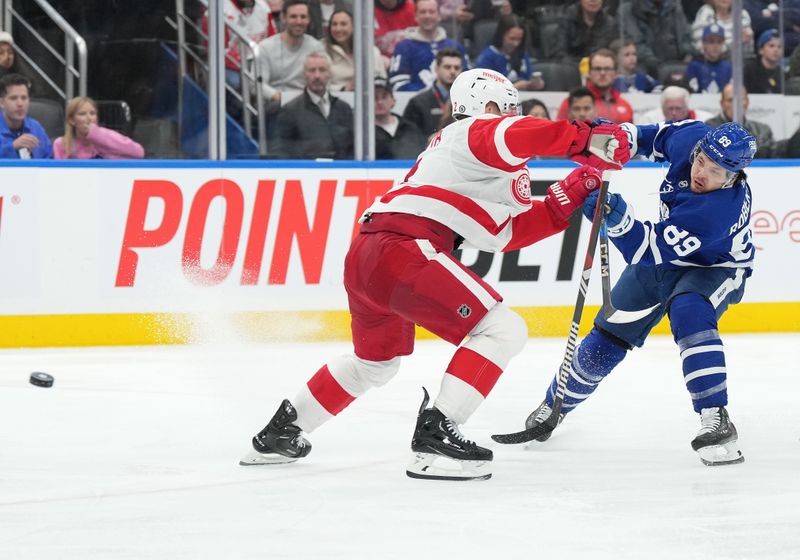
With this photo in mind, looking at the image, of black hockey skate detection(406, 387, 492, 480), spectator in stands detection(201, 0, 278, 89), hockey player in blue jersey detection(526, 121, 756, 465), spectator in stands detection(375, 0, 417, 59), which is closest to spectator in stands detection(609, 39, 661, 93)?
spectator in stands detection(375, 0, 417, 59)

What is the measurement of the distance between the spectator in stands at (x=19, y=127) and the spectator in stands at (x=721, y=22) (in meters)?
3.67

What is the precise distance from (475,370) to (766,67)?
4.70 metres

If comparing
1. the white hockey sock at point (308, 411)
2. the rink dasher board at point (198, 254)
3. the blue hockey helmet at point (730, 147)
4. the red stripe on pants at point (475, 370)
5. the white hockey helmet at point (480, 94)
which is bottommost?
the rink dasher board at point (198, 254)

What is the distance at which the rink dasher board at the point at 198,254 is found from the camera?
6.07 metres

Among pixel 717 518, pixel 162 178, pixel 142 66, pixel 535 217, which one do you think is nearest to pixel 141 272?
pixel 162 178

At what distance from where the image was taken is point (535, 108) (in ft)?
22.3

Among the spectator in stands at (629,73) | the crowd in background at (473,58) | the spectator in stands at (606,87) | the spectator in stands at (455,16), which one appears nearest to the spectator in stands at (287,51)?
the crowd in background at (473,58)

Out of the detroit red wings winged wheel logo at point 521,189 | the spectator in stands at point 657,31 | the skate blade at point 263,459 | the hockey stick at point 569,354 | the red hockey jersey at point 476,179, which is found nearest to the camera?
the red hockey jersey at point 476,179

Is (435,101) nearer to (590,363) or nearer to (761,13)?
(761,13)

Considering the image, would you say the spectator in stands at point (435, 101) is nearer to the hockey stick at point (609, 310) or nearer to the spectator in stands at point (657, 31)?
the spectator in stands at point (657, 31)

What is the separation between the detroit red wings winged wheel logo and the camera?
3.20 m

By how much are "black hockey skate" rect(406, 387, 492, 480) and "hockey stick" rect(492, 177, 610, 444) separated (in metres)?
0.40

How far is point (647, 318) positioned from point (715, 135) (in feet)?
1.87

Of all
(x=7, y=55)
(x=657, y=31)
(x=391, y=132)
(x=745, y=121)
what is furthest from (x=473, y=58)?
(x=7, y=55)
